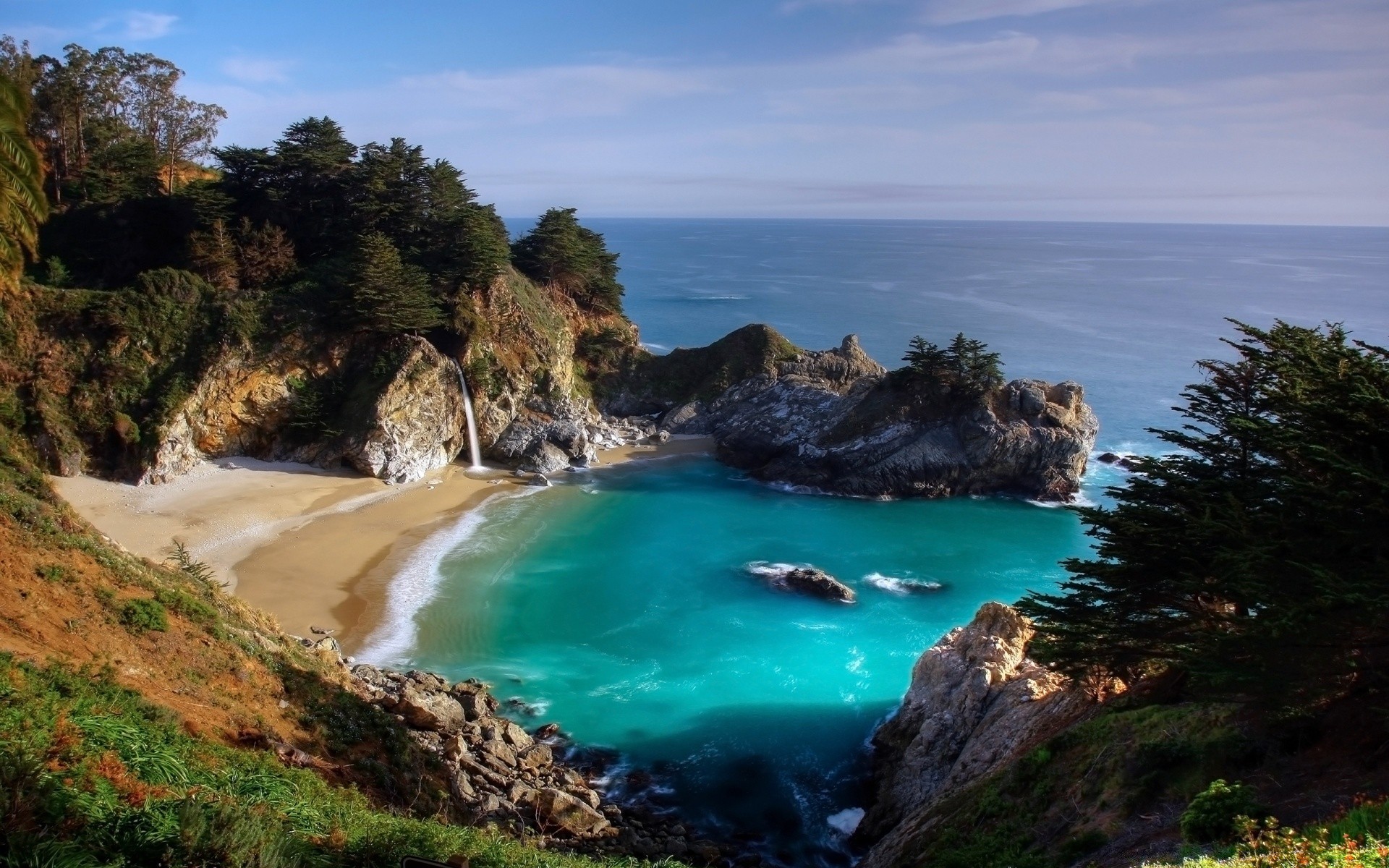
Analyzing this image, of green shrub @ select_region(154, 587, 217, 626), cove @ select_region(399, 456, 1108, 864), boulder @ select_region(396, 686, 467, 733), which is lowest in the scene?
cove @ select_region(399, 456, 1108, 864)

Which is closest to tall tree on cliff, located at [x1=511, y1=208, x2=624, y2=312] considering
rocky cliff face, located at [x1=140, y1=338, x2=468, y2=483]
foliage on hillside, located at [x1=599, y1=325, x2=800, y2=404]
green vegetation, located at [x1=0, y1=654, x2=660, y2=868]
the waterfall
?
foliage on hillside, located at [x1=599, y1=325, x2=800, y2=404]

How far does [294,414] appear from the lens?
36.8 metres

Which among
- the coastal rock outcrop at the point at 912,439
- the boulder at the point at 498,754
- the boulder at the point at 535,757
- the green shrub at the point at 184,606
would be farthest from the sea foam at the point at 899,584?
the green shrub at the point at 184,606

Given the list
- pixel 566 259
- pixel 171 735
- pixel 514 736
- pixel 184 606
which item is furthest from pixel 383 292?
pixel 171 735

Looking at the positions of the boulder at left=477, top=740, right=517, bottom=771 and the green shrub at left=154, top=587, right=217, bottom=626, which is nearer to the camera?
the green shrub at left=154, top=587, right=217, bottom=626

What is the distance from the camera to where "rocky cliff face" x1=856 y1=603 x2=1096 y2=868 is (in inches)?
633

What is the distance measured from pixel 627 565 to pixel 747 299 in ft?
238

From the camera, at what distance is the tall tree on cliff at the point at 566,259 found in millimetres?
48625

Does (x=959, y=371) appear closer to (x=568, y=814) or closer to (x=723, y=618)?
(x=723, y=618)

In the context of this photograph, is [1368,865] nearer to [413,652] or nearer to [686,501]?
[413,652]

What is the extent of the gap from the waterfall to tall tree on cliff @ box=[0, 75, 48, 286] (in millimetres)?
27265

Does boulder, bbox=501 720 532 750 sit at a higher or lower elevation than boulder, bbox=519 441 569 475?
lower

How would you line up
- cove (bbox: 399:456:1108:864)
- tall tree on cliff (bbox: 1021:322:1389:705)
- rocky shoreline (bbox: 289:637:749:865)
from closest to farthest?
tall tree on cliff (bbox: 1021:322:1389:705) < rocky shoreline (bbox: 289:637:749:865) < cove (bbox: 399:456:1108:864)

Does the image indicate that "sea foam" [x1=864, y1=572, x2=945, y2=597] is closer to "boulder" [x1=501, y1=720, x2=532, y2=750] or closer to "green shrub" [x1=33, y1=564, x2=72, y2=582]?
"boulder" [x1=501, y1=720, x2=532, y2=750]
